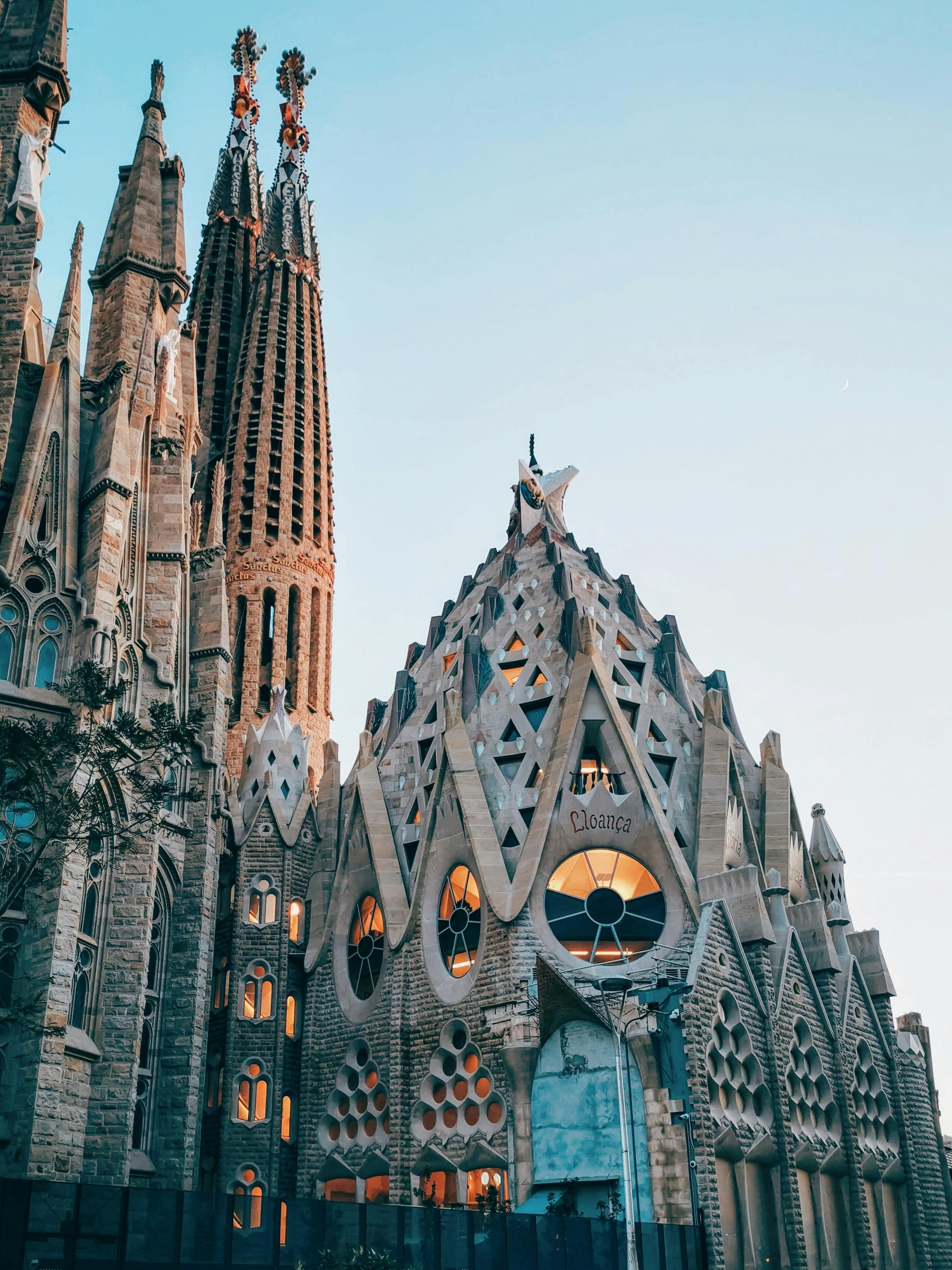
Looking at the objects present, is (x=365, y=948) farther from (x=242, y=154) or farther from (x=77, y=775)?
(x=242, y=154)

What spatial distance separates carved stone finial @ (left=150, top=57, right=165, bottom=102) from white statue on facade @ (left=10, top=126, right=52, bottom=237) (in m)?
7.23

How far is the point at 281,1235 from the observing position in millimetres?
20891

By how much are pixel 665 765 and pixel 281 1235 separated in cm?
1739

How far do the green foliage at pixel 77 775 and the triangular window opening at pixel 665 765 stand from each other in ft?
42.2

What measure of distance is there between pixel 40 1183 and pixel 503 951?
13304mm

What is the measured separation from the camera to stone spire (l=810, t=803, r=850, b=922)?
3906cm

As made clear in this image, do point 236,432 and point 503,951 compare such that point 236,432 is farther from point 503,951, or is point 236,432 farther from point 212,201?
point 503,951

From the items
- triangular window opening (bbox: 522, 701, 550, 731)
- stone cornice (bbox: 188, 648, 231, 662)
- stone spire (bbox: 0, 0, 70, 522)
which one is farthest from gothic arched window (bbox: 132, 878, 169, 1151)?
Result: triangular window opening (bbox: 522, 701, 550, 731)

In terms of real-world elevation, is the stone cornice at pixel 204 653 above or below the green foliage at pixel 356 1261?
above

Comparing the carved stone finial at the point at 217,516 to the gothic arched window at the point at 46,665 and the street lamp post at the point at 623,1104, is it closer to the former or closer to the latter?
the gothic arched window at the point at 46,665

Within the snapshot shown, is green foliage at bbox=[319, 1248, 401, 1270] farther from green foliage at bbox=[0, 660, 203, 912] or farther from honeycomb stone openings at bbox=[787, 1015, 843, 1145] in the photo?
honeycomb stone openings at bbox=[787, 1015, 843, 1145]

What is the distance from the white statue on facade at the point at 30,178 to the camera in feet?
105

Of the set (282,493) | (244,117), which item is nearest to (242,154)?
(244,117)

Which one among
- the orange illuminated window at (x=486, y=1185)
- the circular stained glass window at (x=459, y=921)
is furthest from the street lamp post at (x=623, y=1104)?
the circular stained glass window at (x=459, y=921)
